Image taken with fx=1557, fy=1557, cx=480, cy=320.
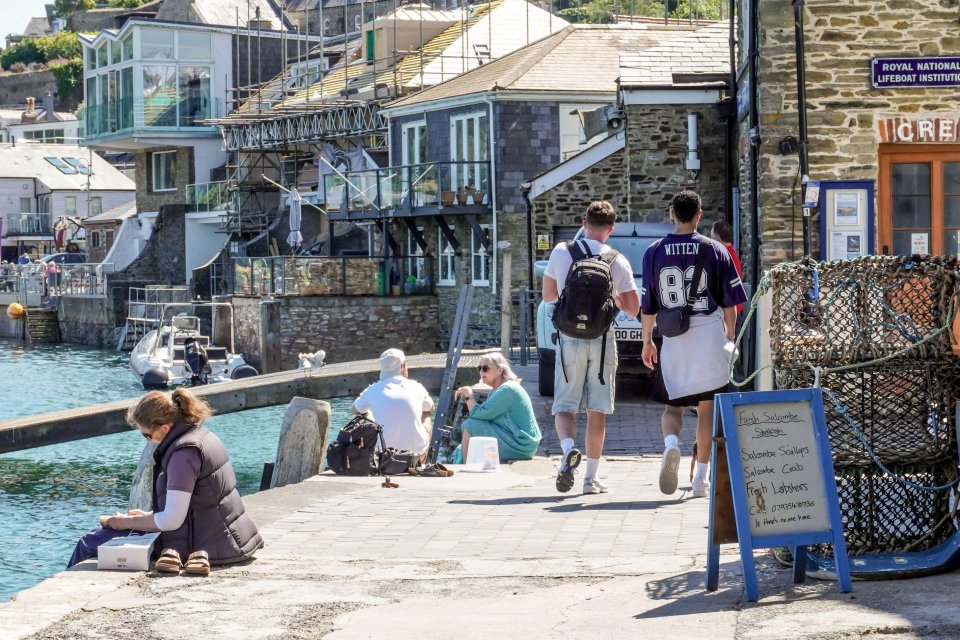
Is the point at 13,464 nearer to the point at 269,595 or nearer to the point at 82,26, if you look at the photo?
the point at 269,595

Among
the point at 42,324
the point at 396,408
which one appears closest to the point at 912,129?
the point at 396,408

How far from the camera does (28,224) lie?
285 feet

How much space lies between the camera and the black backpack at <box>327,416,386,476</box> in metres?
12.0

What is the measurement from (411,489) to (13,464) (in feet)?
41.3

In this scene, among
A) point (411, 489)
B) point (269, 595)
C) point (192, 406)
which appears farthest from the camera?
point (411, 489)

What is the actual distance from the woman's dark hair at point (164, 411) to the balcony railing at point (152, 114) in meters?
51.5

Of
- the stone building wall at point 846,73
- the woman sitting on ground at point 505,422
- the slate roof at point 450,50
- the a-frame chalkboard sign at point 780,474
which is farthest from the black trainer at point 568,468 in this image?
the slate roof at point 450,50

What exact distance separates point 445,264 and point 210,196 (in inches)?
781

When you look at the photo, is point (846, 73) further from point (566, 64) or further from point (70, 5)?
point (70, 5)

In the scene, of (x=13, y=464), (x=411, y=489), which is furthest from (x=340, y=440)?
(x=13, y=464)

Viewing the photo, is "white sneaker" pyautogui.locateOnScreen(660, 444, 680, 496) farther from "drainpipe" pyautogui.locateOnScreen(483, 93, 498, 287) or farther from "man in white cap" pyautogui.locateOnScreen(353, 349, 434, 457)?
"drainpipe" pyautogui.locateOnScreen(483, 93, 498, 287)

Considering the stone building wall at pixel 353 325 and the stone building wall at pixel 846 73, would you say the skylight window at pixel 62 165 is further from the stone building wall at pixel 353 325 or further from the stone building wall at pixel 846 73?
the stone building wall at pixel 846 73

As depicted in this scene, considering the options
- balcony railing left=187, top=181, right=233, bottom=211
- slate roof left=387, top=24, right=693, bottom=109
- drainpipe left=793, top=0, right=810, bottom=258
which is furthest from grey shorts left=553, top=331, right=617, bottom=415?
balcony railing left=187, top=181, right=233, bottom=211

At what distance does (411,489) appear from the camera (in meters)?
11.2
